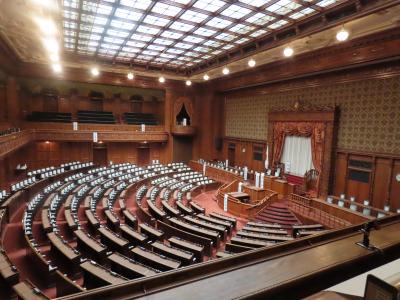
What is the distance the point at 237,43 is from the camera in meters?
10.4

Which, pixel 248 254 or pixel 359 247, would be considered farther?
pixel 359 247

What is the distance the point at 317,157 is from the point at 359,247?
10700 mm

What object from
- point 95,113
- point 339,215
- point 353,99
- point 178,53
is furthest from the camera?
point 95,113

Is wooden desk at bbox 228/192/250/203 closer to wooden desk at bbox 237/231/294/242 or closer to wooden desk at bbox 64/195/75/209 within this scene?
wooden desk at bbox 237/231/294/242

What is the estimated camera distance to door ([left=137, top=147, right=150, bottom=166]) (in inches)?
705

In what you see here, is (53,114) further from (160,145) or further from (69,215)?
(69,215)

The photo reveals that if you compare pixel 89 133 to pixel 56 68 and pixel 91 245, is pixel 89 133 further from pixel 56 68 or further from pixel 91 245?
pixel 91 245

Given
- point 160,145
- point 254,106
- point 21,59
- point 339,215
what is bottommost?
point 339,215

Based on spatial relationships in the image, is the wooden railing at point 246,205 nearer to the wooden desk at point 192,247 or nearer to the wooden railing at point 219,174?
the wooden railing at point 219,174

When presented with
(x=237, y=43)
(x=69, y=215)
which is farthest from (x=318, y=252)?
(x=237, y=43)

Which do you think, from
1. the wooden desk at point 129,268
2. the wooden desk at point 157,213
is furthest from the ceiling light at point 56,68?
the wooden desk at point 129,268

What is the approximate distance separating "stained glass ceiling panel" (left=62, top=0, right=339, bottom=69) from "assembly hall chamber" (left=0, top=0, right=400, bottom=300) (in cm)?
8

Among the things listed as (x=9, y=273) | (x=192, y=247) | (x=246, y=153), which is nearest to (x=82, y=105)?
(x=246, y=153)

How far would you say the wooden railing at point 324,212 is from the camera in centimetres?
792
